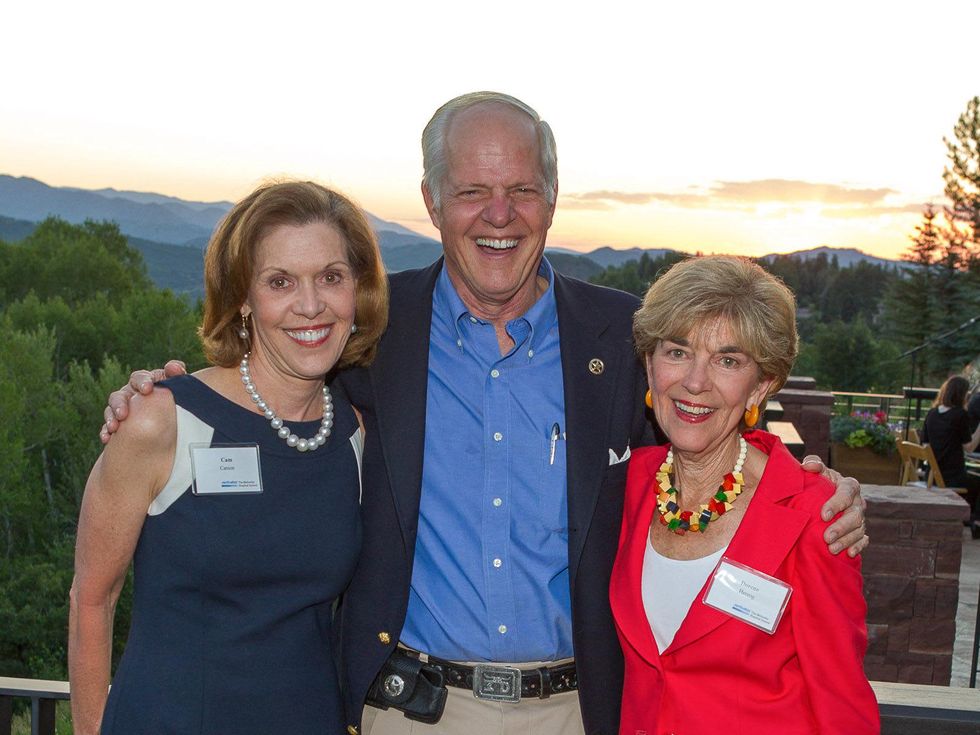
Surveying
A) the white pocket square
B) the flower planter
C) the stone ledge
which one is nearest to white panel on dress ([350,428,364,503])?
the white pocket square

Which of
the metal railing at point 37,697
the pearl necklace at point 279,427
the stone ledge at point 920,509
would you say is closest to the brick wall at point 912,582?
the stone ledge at point 920,509

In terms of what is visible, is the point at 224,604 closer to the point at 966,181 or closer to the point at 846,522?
the point at 846,522

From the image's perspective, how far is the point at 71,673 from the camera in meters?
1.95

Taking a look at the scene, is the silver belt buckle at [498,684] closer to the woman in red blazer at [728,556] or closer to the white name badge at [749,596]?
the woman in red blazer at [728,556]

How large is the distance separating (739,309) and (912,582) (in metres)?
2.62

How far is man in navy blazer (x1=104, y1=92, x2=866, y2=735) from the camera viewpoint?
2121 mm

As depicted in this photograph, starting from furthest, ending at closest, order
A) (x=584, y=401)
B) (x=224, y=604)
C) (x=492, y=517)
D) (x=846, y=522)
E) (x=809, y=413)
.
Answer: (x=809, y=413) < (x=584, y=401) < (x=492, y=517) < (x=224, y=604) < (x=846, y=522)

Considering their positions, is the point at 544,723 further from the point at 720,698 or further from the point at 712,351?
the point at 712,351

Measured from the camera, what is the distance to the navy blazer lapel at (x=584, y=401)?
2141 millimetres

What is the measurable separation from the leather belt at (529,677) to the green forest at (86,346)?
814cm

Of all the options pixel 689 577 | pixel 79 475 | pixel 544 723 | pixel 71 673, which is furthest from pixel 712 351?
pixel 79 475

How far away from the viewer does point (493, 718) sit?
2102 millimetres

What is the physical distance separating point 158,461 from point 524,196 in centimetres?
109

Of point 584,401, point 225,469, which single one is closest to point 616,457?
point 584,401
